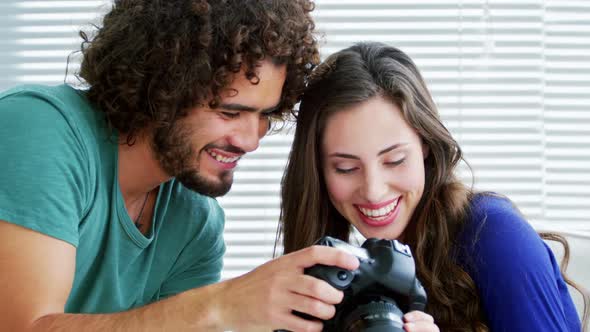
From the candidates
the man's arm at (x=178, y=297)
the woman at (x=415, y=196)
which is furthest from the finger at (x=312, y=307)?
the woman at (x=415, y=196)

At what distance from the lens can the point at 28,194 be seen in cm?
109

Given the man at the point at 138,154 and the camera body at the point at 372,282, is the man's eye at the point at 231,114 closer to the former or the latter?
the man at the point at 138,154

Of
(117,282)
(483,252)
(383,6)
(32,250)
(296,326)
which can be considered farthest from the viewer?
(383,6)

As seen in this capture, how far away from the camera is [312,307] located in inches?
36.5

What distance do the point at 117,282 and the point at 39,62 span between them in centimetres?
105

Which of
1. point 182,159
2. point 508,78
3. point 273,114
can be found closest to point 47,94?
point 182,159

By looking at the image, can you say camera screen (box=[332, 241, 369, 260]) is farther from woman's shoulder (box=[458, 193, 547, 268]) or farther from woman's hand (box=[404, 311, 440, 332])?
woman's shoulder (box=[458, 193, 547, 268])

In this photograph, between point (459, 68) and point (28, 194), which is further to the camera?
point (459, 68)

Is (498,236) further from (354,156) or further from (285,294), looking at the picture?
(285,294)

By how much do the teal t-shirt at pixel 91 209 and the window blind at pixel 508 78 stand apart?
64 centimetres

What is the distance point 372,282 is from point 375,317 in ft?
0.26

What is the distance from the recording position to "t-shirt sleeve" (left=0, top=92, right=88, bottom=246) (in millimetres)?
1082

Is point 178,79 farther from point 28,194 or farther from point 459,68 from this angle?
point 459,68

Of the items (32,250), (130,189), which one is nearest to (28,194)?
(32,250)
